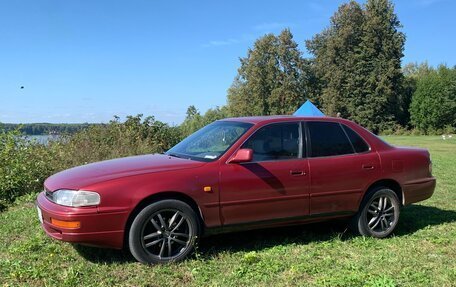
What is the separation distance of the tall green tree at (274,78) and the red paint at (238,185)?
61520 mm

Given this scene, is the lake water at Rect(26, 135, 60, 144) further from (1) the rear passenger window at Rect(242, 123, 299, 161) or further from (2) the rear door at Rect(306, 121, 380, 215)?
(2) the rear door at Rect(306, 121, 380, 215)

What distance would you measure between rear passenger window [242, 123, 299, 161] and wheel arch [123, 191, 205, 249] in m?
0.91

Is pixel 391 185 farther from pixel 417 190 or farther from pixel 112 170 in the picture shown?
pixel 112 170

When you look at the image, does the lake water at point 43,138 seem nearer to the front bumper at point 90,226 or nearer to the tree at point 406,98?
the front bumper at point 90,226

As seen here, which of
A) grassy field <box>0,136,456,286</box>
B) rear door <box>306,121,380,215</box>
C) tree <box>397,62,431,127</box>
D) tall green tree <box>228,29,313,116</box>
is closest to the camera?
grassy field <box>0,136,456,286</box>

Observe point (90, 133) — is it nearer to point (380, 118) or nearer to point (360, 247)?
point (360, 247)

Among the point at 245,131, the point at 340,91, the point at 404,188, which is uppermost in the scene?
the point at 340,91

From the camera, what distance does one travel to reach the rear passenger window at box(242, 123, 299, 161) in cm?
562

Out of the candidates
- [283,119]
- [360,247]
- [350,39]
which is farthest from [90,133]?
[350,39]

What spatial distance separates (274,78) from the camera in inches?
2721

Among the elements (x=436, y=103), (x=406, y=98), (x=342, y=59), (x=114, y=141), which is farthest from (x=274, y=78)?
(x=114, y=141)

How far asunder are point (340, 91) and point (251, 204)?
2387 inches

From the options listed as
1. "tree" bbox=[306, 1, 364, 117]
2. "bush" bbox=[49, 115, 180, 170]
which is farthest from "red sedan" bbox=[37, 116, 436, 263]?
"tree" bbox=[306, 1, 364, 117]

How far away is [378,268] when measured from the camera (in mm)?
5004
